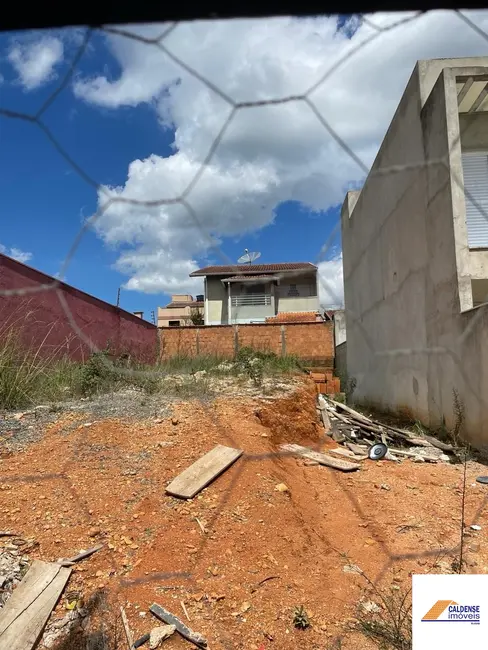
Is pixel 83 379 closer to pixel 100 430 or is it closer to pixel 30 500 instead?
pixel 100 430

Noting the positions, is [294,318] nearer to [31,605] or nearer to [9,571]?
[9,571]

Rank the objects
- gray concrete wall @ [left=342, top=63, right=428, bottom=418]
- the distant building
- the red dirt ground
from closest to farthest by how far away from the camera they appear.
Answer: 1. the red dirt ground
2. gray concrete wall @ [left=342, top=63, right=428, bottom=418]
3. the distant building

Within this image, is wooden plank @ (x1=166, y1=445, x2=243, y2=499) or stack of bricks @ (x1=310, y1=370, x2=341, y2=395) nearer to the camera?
wooden plank @ (x1=166, y1=445, x2=243, y2=499)

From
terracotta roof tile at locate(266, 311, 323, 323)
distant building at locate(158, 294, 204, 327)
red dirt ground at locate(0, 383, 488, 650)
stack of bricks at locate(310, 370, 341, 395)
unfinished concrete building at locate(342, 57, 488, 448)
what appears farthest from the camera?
distant building at locate(158, 294, 204, 327)

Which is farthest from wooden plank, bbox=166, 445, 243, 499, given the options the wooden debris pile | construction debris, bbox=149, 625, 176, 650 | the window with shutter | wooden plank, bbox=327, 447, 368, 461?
the window with shutter

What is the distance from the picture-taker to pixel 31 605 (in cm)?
173

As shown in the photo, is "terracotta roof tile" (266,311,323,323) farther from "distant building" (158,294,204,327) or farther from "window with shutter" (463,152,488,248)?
"window with shutter" (463,152,488,248)

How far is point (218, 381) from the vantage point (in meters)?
5.84

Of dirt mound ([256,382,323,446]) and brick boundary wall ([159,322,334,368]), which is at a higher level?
brick boundary wall ([159,322,334,368])

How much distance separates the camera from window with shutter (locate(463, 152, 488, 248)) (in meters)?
4.92

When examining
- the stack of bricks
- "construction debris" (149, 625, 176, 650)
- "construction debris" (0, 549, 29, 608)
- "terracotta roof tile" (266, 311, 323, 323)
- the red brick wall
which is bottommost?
"construction debris" (149, 625, 176, 650)

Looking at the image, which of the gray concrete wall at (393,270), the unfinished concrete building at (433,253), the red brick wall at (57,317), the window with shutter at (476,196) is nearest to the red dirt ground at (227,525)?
the unfinished concrete building at (433,253)

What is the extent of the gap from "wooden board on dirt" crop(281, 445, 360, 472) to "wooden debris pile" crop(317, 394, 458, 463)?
1.01ft

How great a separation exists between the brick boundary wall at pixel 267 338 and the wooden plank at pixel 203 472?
737 centimetres
